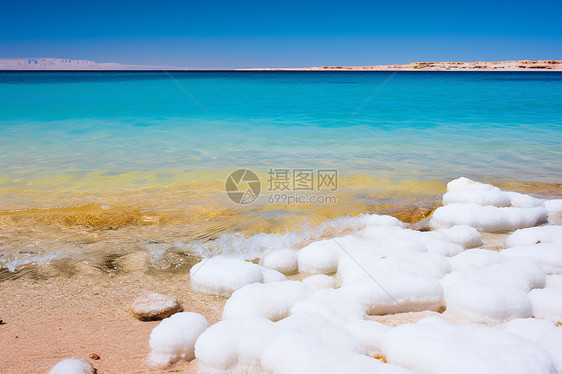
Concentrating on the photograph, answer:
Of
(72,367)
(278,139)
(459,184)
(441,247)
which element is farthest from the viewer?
(278,139)

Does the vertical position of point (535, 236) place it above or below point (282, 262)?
above

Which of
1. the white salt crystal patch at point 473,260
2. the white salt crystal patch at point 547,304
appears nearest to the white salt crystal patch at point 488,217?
the white salt crystal patch at point 473,260

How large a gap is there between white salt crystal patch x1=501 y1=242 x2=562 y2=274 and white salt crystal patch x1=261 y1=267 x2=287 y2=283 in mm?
1621

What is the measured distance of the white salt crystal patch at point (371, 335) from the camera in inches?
71.4

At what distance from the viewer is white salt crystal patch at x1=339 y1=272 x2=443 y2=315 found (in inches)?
85.3

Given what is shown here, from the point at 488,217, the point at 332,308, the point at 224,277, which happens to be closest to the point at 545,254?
the point at 488,217

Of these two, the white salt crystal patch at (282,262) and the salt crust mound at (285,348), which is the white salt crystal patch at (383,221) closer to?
the white salt crystal patch at (282,262)

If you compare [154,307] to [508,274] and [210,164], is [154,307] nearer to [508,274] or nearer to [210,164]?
[508,274]

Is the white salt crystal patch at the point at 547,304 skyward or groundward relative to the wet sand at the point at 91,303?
skyward

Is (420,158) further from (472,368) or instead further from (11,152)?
(11,152)

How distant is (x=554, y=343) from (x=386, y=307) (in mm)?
778

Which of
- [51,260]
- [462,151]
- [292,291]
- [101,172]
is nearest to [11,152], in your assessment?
[101,172]

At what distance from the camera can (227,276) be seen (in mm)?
2426

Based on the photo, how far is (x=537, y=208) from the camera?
369 cm
